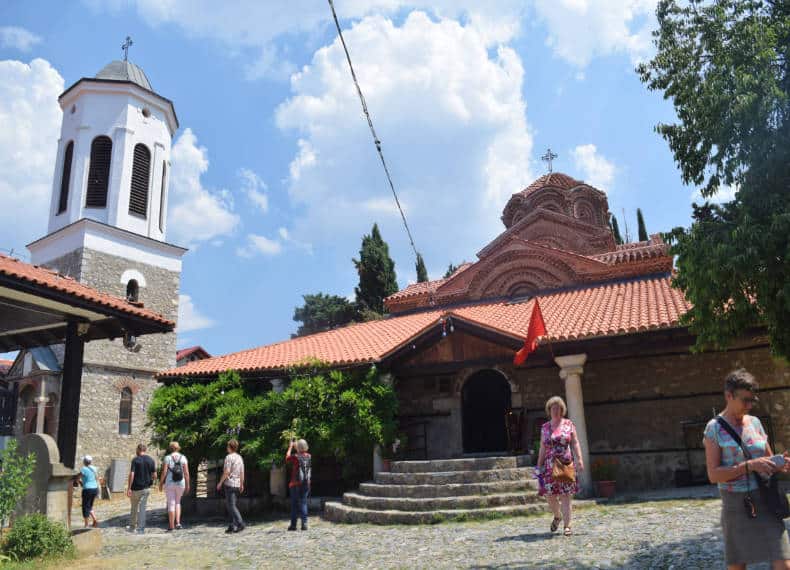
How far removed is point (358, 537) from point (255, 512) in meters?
4.08

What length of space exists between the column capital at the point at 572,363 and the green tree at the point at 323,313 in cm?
2579

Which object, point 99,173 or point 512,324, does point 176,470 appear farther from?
point 99,173

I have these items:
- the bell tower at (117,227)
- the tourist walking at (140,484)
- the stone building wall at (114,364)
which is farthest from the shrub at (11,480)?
the bell tower at (117,227)

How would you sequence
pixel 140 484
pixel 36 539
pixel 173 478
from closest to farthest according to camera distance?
pixel 36 539 < pixel 140 484 < pixel 173 478

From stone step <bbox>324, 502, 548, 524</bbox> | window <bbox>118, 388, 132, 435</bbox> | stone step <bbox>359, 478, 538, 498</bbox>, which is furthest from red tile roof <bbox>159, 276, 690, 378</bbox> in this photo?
window <bbox>118, 388, 132, 435</bbox>

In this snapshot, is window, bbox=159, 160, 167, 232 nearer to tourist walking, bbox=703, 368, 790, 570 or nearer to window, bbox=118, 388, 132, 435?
window, bbox=118, 388, 132, 435

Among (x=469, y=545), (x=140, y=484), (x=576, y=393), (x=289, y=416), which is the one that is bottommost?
(x=469, y=545)

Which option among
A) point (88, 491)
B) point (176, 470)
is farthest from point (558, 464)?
point (88, 491)

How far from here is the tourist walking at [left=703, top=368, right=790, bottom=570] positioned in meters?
3.31

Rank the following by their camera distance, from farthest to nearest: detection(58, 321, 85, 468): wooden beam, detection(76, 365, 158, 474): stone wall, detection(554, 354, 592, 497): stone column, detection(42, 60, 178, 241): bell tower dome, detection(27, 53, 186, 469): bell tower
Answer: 1. detection(42, 60, 178, 241): bell tower dome
2. detection(27, 53, 186, 469): bell tower
3. detection(76, 365, 158, 474): stone wall
4. detection(554, 354, 592, 497): stone column
5. detection(58, 321, 85, 468): wooden beam

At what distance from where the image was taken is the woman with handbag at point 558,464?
683cm

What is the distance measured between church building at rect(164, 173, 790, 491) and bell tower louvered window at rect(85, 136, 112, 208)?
11.0 meters

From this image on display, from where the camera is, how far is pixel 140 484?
982 centimetres

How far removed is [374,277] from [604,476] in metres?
25.5
